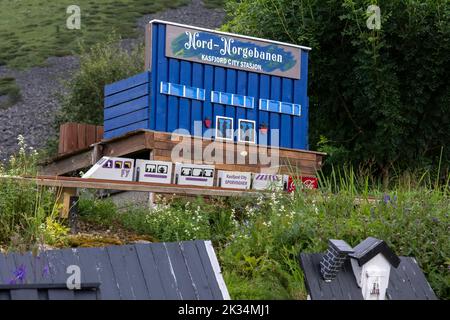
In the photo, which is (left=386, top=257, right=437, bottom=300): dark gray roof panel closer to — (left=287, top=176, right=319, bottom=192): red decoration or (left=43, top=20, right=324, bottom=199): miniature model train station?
(left=287, top=176, right=319, bottom=192): red decoration

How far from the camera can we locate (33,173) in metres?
13.4

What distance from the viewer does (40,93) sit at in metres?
53.8

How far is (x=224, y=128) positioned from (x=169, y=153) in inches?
58.3

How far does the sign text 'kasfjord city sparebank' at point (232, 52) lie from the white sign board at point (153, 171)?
249 centimetres

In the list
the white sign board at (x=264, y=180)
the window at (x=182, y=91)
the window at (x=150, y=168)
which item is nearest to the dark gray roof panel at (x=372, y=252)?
the white sign board at (x=264, y=180)

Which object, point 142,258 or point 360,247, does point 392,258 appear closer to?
point 360,247

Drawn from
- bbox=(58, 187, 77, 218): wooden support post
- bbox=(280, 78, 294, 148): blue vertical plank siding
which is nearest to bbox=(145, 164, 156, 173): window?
bbox=(58, 187, 77, 218): wooden support post

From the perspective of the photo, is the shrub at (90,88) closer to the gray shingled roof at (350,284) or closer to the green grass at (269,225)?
the green grass at (269,225)

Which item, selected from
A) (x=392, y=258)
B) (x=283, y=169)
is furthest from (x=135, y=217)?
(x=392, y=258)

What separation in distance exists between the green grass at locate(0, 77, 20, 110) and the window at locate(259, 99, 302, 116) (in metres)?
36.9

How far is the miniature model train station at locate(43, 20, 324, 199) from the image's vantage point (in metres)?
15.7

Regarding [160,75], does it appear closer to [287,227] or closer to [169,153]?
[169,153]

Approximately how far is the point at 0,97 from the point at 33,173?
1669 inches

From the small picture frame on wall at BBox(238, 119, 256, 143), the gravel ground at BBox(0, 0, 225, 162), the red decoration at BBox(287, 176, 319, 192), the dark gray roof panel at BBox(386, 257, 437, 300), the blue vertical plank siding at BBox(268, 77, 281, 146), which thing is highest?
the gravel ground at BBox(0, 0, 225, 162)
